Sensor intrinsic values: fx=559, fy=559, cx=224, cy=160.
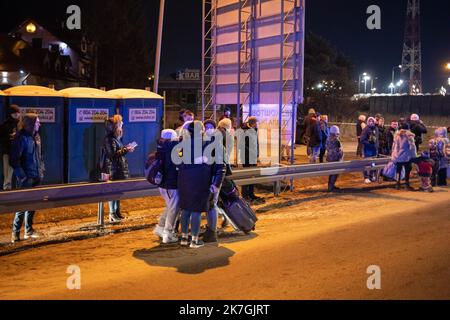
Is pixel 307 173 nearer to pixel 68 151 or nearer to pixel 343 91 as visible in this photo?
pixel 68 151

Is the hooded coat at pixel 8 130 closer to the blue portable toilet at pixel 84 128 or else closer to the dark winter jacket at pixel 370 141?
the blue portable toilet at pixel 84 128

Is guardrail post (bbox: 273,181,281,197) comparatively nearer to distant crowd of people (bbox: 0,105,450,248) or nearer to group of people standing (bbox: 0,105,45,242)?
distant crowd of people (bbox: 0,105,450,248)

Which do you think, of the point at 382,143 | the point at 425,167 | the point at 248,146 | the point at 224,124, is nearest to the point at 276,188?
the point at 248,146

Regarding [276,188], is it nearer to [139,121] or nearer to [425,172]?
[139,121]

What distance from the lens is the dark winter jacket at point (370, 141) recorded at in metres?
15.1

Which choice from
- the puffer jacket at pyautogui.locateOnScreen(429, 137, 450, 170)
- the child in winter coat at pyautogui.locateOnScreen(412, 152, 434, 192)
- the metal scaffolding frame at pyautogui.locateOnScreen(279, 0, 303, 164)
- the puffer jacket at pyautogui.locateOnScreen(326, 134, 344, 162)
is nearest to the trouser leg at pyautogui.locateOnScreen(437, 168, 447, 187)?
the puffer jacket at pyautogui.locateOnScreen(429, 137, 450, 170)

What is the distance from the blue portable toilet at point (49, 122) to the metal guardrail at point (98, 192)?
2751mm

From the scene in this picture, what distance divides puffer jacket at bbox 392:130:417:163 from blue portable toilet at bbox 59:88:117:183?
6.98m

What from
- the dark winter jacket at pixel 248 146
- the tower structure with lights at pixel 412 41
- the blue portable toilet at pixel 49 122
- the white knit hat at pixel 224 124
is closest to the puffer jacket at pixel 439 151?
the dark winter jacket at pixel 248 146

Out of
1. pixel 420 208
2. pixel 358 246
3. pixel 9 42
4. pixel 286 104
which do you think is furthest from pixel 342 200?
pixel 9 42

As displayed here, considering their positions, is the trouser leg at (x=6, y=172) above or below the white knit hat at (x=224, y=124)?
below

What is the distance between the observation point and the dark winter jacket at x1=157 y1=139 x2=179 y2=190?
26.5 feet

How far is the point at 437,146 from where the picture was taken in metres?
14.5
